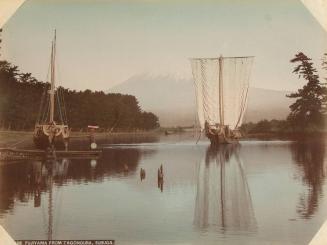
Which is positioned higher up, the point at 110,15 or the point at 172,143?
the point at 110,15

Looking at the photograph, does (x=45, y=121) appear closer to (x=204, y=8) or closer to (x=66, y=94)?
(x=66, y=94)

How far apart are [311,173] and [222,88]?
1.34 m

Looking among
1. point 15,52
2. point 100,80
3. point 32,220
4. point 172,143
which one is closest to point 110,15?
point 100,80

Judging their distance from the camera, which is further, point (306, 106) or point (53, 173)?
point (53, 173)

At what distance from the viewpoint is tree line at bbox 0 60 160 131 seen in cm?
573

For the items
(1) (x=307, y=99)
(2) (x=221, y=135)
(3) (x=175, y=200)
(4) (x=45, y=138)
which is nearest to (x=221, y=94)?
(2) (x=221, y=135)

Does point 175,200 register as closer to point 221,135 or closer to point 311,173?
point 221,135

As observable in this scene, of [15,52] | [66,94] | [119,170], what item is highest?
[15,52]

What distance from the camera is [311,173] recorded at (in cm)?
581

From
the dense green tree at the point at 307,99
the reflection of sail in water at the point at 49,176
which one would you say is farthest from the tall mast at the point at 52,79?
the dense green tree at the point at 307,99

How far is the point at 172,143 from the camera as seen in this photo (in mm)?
6383

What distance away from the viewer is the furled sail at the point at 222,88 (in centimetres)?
580

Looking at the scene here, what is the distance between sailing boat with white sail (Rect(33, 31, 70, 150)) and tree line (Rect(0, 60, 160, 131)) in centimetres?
6

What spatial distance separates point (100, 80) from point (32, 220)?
61.7 inches
